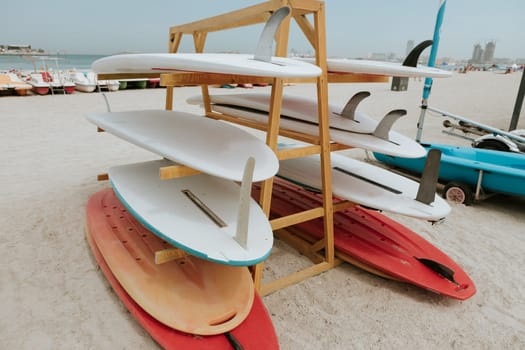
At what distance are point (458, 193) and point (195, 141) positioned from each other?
3242mm

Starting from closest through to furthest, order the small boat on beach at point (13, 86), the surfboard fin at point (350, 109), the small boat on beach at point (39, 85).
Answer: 1. the surfboard fin at point (350, 109)
2. the small boat on beach at point (13, 86)
3. the small boat on beach at point (39, 85)

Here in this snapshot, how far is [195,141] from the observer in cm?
219

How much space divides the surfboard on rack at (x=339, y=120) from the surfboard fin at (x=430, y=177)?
0.08 m

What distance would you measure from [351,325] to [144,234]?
5.05ft

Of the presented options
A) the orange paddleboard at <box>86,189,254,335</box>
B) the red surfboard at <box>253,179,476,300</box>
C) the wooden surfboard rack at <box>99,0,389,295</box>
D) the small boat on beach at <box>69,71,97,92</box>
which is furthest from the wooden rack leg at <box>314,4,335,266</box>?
the small boat on beach at <box>69,71,97,92</box>

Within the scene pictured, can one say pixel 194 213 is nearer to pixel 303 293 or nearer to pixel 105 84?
pixel 303 293

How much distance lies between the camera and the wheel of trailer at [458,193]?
3.80 metres

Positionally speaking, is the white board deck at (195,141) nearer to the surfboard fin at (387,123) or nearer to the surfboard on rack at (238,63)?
the surfboard on rack at (238,63)

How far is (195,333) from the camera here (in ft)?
5.47

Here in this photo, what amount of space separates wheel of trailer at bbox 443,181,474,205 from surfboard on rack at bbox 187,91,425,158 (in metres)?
1.62

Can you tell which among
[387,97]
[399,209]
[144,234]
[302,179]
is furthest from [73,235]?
[387,97]

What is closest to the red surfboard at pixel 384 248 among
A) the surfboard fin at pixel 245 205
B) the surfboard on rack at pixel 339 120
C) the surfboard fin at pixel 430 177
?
the surfboard fin at pixel 430 177

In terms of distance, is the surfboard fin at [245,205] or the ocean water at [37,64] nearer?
the surfboard fin at [245,205]

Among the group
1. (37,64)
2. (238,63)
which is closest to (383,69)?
(238,63)
